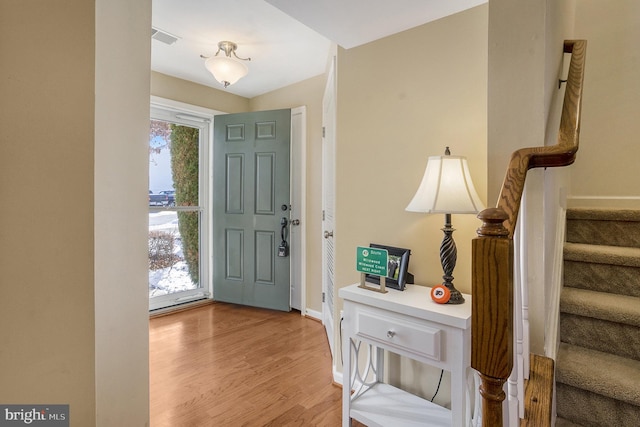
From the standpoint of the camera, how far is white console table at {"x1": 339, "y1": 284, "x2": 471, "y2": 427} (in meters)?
1.31

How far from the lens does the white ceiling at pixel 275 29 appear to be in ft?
5.38

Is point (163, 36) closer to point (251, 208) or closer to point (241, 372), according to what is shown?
point (251, 208)

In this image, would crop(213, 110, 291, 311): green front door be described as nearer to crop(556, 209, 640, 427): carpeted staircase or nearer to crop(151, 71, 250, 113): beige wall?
crop(151, 71, 250, 113): beige wall

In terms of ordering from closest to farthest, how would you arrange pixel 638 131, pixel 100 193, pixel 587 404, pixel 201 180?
pixel 100 193 → pixel 587 404 → pixel 638 131 → pixel 201 180

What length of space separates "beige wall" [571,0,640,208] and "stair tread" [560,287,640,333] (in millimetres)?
1296

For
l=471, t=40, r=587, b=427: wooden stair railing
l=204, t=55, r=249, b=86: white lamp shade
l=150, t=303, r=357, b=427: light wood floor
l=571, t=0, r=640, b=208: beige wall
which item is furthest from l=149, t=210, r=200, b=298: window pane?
l=571, t=0, r=640, b=208: beige wall

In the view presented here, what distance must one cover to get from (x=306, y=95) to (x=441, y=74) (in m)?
1.88

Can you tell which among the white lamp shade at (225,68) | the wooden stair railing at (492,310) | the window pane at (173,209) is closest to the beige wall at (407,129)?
the white lamp shade at (225,68)

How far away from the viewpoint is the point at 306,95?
10.9 feet

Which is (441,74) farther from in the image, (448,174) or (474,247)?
(474,247)

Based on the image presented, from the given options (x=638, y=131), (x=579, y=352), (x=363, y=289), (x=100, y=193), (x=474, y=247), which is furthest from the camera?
(x=638, y=131)

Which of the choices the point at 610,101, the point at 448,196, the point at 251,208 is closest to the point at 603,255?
the point at 448,196
